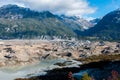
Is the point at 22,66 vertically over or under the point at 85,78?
under

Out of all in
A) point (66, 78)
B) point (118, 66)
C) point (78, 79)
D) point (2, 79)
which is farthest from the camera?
point (2, 79)

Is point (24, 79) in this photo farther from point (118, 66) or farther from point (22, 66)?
point (22, 66)

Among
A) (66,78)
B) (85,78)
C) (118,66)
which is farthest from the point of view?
(118,66)

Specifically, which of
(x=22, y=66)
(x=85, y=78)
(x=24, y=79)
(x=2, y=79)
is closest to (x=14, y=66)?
(x=22, y=66)

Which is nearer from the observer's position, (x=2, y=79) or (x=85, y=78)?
(x=85, y=78)

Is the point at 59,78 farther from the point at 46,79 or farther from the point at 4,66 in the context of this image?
the point at 4,66

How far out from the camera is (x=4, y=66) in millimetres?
196250

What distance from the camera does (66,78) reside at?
106938 millimetres

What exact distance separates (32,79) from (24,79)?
17.4 feet

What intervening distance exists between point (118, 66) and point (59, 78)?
2228cm

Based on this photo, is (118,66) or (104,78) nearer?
(104,78)

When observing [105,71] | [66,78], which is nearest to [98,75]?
[105,71]

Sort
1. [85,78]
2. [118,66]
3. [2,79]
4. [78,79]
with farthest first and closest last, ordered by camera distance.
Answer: [2,79]
[118,66]
[78,79]
[85,78]

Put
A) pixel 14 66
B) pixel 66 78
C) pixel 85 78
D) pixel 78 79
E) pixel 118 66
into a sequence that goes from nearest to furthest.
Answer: pixel 85 78 → pixel 78 79 → pixel 66 78 → pixel 118 66 → pixel 14 66
